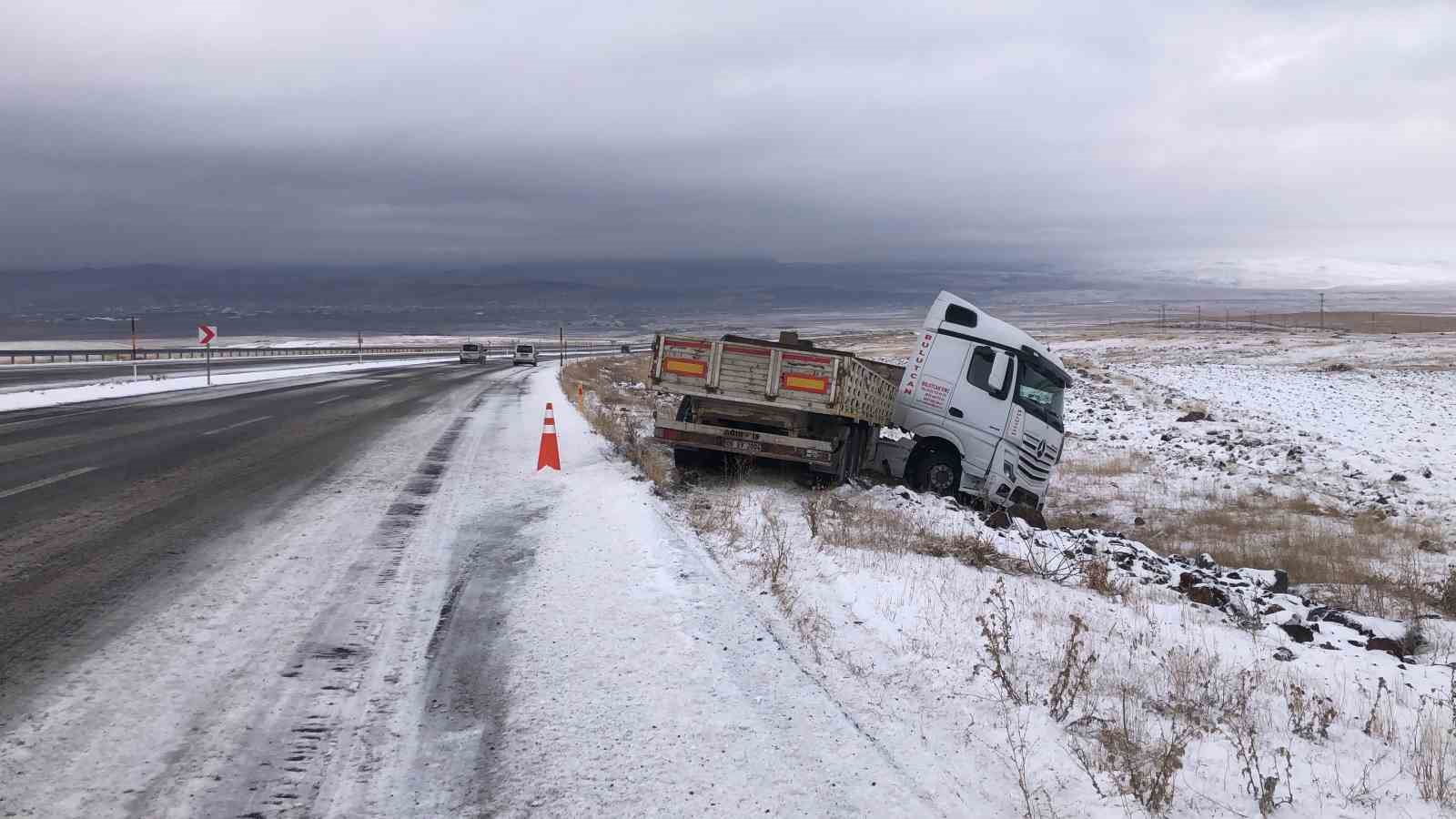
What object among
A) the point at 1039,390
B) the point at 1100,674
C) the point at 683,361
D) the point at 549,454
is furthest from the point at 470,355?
the point at 1100,674

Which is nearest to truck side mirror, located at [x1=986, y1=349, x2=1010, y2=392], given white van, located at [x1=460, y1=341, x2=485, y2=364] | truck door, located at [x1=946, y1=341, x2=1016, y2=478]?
truck door, located at [x1=946, y1=341, x2=1016, y2=478]

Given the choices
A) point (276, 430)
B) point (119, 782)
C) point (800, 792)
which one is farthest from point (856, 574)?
point (276, 430)

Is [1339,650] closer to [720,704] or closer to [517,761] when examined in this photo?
[720,704]

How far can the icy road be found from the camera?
4.26 metres

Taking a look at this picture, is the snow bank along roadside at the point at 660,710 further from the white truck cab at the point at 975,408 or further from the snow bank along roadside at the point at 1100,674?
the white truck cab at the point at 975,408

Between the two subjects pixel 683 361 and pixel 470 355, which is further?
pixel 470 355

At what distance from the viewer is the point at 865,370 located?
1260cm

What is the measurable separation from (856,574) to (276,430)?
1334 cm

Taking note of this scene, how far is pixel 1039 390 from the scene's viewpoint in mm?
14250

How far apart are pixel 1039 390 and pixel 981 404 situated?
1.13 m

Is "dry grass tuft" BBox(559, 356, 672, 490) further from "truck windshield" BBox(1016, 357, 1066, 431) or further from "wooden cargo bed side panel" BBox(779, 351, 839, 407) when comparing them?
"truck windshield" BBox(1016, 357, 1066, 431)

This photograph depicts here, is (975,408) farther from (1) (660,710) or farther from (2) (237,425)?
(2) (237,425)

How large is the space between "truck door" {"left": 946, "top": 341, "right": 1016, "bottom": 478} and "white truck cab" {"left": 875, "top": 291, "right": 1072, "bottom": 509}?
1 cm

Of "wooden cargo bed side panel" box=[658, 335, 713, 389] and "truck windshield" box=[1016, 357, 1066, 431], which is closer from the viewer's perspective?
"wooden cargo bed side panel" box=[658, 335, 713, 389]
